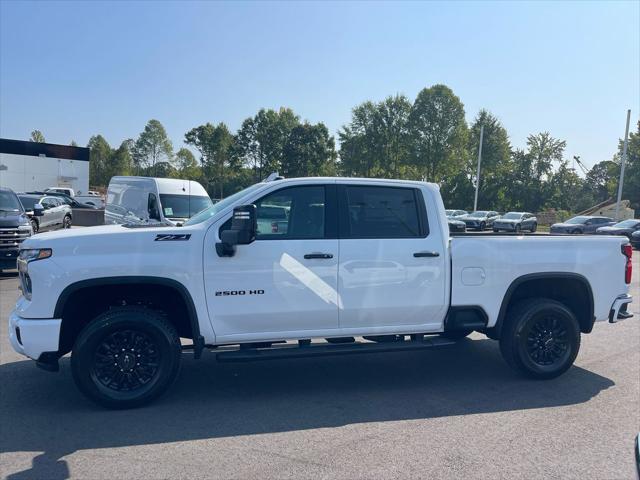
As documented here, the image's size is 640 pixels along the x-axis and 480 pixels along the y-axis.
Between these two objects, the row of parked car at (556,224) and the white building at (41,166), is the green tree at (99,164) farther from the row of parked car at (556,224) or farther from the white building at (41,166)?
the row of parked car at (556,224)

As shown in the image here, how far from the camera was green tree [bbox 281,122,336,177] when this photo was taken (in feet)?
185

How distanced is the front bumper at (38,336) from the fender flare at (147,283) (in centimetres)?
11

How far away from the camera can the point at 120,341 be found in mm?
4781

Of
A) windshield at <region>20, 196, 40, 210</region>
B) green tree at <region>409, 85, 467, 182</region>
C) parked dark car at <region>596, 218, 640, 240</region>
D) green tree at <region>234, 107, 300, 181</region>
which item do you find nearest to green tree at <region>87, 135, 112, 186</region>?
green tree at <region>234, 107, 300, 181</region>

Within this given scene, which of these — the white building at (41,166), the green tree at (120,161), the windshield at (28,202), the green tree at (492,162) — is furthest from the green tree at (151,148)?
the windshield at (28,202)

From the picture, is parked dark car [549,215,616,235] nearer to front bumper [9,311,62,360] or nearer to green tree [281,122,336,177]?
green tree [281,122,336,177]

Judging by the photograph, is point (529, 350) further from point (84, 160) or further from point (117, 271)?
point (84, 160)

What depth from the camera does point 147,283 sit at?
4754 mm

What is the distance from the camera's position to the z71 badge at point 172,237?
189 inches

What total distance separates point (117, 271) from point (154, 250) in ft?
1.16

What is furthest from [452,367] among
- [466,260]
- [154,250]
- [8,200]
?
[8,200]

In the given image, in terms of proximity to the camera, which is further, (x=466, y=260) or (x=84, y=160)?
(x=84, y=160)

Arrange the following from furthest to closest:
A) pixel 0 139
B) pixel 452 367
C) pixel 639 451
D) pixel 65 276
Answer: pixel 0 139, pixel 452 367, pixel 65 276, pixel 639 451

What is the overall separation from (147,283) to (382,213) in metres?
2.35
